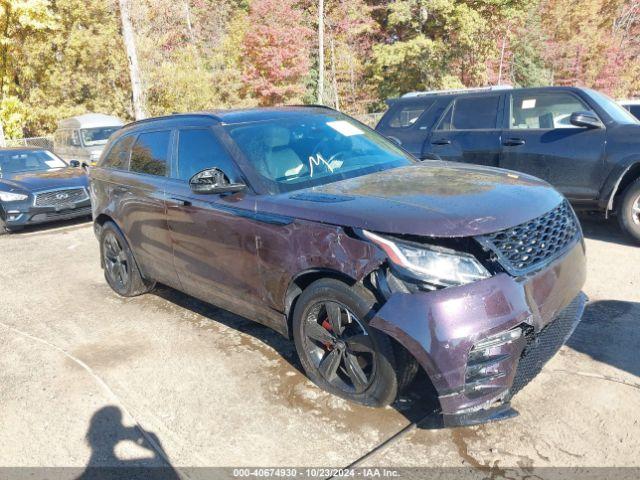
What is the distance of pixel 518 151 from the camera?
6551 millimetres

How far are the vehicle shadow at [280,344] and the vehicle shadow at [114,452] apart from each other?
1082 millimetres

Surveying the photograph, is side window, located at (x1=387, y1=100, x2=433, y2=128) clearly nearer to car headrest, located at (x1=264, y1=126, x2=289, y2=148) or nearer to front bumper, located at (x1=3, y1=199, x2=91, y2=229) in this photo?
car headrest, located at (x1=264, y1=126, x2=289, y2=148)

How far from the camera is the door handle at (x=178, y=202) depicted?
4.00 m

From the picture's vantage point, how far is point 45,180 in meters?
9.40

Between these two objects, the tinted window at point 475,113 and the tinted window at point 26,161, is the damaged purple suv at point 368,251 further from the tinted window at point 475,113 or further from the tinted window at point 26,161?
the tinted window at point 26,161

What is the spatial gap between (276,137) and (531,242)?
193 centimetres

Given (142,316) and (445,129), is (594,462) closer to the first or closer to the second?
(142,316)

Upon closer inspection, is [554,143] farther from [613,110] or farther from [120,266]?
[120,266]

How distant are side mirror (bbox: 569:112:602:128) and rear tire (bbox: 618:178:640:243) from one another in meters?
0.76

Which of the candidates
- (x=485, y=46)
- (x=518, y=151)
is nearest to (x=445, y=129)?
(x=518, y=151)

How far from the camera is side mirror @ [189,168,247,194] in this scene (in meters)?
3.41

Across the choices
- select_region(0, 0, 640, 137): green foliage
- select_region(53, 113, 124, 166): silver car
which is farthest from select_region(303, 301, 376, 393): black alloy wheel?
select_region(0, 0, 640, 137): green foliage

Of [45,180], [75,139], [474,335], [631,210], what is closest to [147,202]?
[474,335]

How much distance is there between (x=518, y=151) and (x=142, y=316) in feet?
15.7
